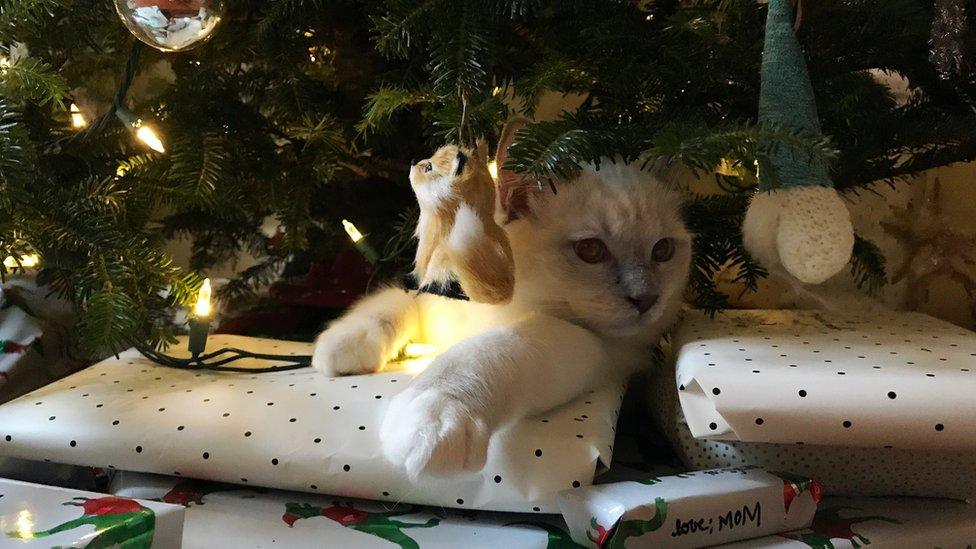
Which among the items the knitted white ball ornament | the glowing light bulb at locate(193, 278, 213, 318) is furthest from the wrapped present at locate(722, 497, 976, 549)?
the glowing light bulb at locate(193, 278, 213, 318)

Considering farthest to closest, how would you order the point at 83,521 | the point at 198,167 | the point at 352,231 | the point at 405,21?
the point at 352,231 → the point at 198,167 → the point at 405,21 → the point at 83,521

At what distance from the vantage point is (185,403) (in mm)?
677

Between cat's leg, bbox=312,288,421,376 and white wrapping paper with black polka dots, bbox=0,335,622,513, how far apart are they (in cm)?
3

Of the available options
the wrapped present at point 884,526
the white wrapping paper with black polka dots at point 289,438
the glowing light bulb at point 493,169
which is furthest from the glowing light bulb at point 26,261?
the wrapped present at point 884,526

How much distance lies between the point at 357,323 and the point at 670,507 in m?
0.44

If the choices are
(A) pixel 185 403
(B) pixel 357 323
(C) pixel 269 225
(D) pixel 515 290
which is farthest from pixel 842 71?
(C) pixel 269 225

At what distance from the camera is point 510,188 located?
764 mm

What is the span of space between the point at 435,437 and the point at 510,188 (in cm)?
34

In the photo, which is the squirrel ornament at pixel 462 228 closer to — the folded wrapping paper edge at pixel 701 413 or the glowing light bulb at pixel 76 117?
the folded wrapping paper edge at pixel 701 413

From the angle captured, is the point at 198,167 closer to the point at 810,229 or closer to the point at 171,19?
the point at 171,19

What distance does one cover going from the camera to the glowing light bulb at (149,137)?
32.0 inches

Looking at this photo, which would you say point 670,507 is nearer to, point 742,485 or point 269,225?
point 742,485

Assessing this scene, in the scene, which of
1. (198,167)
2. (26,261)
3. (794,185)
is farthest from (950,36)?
(26,261)

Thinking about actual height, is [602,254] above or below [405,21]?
below
